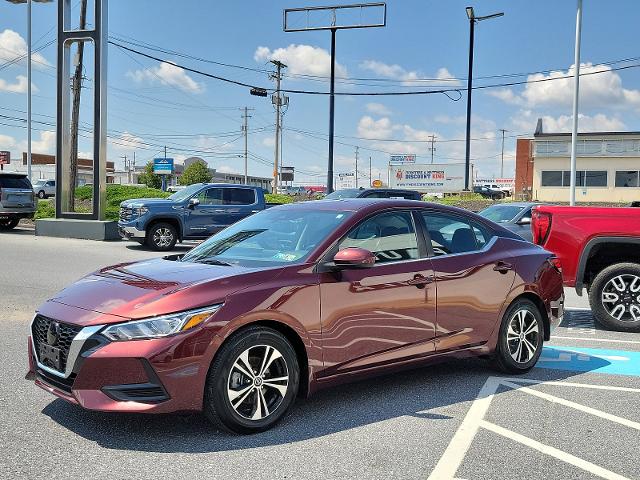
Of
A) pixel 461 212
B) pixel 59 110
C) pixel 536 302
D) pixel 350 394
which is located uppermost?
pixel 59 110

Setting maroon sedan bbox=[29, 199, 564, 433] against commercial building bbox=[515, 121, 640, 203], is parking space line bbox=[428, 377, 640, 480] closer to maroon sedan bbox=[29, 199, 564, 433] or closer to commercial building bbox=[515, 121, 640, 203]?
maroon sedan bbox=[29, 199, 564, 433]

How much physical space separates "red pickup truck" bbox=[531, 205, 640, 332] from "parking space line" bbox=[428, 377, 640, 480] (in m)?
2.63

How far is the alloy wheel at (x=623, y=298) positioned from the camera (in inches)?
312

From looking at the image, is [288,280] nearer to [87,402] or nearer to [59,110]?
[87,402]

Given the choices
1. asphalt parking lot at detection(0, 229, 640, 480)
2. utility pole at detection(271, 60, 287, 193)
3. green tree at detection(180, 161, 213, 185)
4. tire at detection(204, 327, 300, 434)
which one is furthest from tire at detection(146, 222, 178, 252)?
green tree at detection(180, 161, 213, 185)

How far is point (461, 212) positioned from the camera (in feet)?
19.3

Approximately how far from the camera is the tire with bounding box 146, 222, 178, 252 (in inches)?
703

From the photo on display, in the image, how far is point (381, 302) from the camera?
4820mm

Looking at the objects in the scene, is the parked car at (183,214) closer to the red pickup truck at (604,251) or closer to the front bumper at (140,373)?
the red pickup truck at (604,251)

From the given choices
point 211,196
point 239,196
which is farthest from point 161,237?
point 239,196

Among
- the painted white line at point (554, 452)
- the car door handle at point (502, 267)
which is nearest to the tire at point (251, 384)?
the painted white line at point (554, 452)

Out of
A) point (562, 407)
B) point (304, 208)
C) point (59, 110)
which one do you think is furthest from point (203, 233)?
point (562, 407)

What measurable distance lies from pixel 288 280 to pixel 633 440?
2484 millimetres

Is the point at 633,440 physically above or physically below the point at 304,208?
below
